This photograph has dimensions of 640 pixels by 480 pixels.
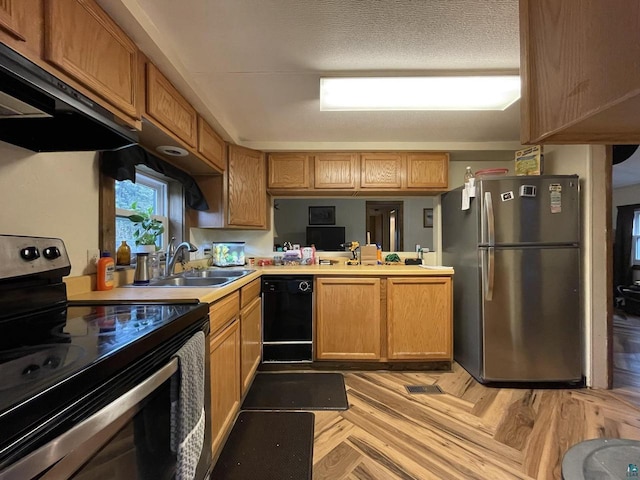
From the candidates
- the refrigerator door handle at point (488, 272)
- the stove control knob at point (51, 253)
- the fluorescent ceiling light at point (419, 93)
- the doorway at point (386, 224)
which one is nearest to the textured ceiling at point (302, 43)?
the fluorescent ceiling light at point (419, 93)

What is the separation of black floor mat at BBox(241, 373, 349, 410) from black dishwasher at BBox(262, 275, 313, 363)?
6.5 inches

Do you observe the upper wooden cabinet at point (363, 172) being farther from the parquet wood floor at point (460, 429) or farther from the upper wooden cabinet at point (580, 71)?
the upper wooden cabinet at point (580, 71)

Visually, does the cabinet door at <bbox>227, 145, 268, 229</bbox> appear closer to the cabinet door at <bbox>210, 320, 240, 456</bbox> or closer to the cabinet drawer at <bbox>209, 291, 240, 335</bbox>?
the cabinet drawer at <bbox>209, 291, 240, 335</bbox>

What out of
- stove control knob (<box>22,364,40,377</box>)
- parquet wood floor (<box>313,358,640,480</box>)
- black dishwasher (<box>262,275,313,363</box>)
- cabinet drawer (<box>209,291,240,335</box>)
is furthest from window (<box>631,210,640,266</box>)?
stove control knob (<box>22,364,40,377</box>)

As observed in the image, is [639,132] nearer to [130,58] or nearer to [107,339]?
[107,339]

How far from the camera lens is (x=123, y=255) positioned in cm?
175

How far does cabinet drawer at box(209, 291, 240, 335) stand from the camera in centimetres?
139

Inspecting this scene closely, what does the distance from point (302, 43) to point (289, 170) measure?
1457 mm

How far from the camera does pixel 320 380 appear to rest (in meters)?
2.35

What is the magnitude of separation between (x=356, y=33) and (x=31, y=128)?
1429 millimetres

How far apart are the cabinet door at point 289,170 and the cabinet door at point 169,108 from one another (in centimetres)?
99

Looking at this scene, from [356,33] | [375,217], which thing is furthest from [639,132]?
[375,217]

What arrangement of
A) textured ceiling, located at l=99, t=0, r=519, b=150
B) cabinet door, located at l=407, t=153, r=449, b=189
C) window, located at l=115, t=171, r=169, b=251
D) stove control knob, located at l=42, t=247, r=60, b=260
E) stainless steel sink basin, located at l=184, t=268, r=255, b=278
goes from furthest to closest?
cabinet door, located at l=407, t=153, r=449, b=189
stainless steel sink basin, located at l=184, t=268, r=255, b=278
window, located at l=115, t=171, r=169, b=251
textured ceiling, located at l=99, t=0, r=519, b=150
stove control knob, located at l=42, t=247, r=60, b=260

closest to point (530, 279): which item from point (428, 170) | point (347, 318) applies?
point (428, 170)
